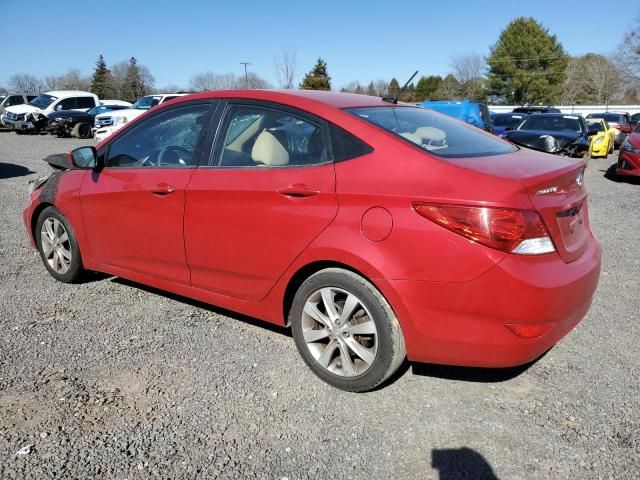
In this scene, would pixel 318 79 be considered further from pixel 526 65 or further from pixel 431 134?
pixel 431 134

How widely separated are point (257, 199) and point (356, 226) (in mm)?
686

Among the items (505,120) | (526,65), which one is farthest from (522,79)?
(505,120)

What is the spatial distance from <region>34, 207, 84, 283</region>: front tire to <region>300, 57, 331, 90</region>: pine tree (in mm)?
47944

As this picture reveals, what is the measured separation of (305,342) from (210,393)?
0.61 meters

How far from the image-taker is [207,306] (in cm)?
424

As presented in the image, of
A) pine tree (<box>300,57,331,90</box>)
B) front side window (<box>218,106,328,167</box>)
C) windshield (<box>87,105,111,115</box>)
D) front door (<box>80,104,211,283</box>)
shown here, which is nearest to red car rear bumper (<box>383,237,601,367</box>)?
front side window (<box>218,106,328,167</box>)

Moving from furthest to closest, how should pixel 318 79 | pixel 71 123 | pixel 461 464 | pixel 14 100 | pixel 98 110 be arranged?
pixel 318 79, pixel 14 100, pixel 98 110, pixel 71 123, pixel 461 464

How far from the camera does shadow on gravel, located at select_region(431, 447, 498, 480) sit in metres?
2.39

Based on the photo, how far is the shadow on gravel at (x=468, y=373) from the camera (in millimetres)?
3221

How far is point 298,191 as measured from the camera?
2.99 meters

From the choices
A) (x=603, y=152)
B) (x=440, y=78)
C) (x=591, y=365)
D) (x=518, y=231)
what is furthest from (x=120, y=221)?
(x=440, y=78)

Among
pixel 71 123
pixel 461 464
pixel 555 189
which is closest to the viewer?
pixel 461 464

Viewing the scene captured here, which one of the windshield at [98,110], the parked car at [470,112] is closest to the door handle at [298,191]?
the parked car at [470,112]

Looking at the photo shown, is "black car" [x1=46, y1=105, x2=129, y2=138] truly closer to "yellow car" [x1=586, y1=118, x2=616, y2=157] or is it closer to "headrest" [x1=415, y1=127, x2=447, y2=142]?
"yellow car" [x1=586, y1=118, x2=616, y2=157]
